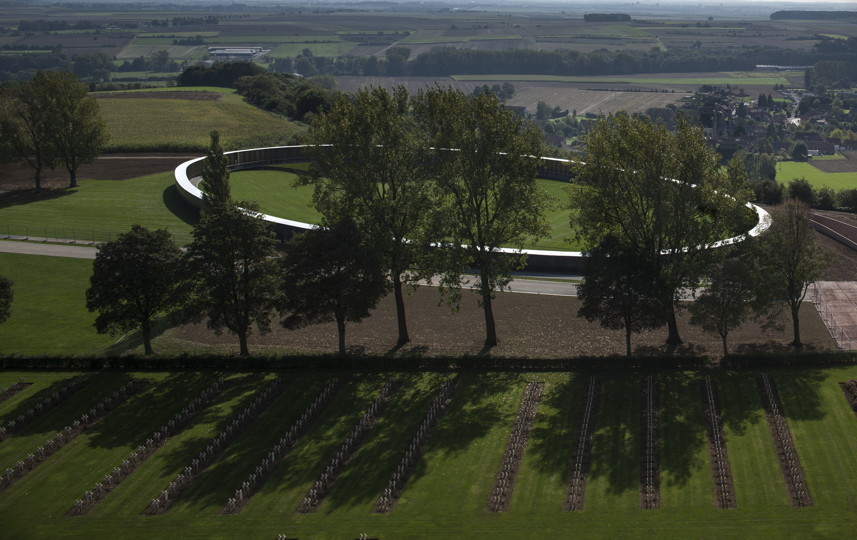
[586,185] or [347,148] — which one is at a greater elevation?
[347,148]

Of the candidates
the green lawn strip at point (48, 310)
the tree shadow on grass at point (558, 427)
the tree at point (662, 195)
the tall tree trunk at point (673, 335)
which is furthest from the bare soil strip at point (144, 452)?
the tall tree trunk at point (673, 335)

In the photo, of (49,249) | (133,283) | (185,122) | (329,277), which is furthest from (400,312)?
(185,122)

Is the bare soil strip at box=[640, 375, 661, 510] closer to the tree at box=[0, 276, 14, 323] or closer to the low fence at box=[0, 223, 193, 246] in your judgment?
the tree at box=[0, 276, 14, 323]

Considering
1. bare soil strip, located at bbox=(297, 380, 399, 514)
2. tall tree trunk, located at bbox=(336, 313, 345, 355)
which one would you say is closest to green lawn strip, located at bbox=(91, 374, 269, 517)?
tall tree trunk, located at bbox=(336, 313, 345, 355)

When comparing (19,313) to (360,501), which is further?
(19,313)

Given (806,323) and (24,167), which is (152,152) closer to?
(24,167)

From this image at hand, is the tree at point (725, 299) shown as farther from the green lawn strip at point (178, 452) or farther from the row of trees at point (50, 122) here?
the row of trees at point (50, 122)

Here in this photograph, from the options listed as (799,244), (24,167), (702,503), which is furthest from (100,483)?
(24,167)
